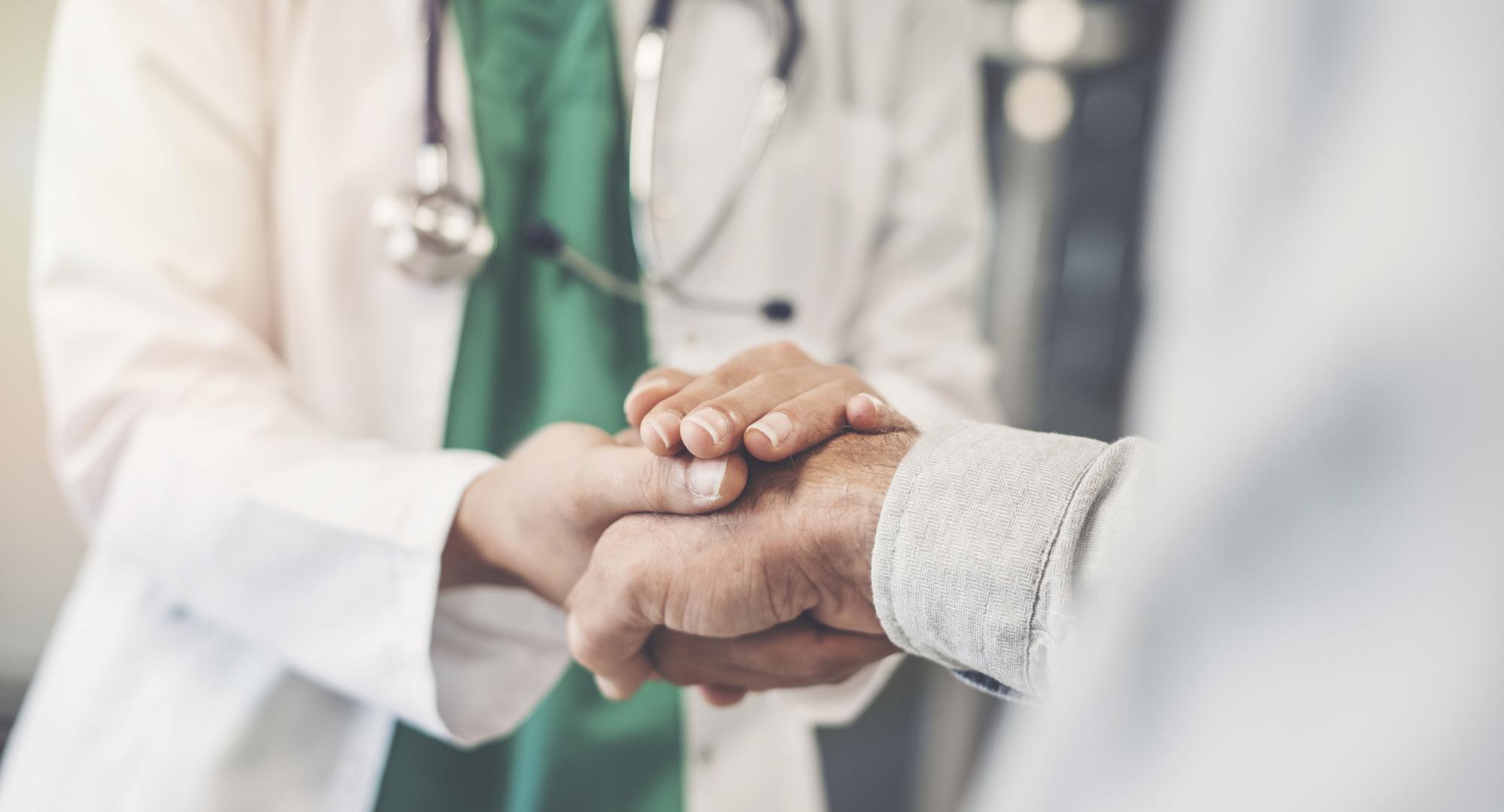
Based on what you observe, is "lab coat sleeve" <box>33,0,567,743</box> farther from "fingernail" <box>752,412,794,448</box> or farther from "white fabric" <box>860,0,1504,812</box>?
"white fabric" <box>860,0,1504,812</box>

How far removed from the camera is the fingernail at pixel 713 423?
16.8 inches

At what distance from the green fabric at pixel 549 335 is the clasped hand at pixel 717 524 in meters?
0.18

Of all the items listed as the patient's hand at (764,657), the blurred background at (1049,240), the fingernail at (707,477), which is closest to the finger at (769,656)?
the patient's hand at (764,657)

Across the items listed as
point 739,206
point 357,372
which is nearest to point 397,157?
point 357,372

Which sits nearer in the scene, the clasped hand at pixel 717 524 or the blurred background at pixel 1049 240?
the clasped hand at pixel 717 524

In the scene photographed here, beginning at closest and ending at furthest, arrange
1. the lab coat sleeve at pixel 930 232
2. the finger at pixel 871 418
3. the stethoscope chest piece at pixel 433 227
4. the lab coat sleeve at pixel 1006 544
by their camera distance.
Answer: the lab coat sleeve at pixel 1006 544 < the finger at pixel 871 418 < the stethoscope chest piece at pixel 433 227 < the lab coat sleeve at pixel 930 232

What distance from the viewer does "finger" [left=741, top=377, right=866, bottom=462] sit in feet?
1.44

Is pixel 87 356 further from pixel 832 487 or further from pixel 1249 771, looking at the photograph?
pixel 1249 771

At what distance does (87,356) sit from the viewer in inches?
24.0

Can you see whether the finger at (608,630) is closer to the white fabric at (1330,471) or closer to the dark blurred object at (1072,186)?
the white fabric at (1330,471)

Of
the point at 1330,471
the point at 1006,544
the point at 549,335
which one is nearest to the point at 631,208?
the point at 549,335

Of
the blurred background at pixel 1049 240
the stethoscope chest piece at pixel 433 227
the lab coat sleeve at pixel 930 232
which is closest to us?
the stethoscope chest piece at pixel 433 227

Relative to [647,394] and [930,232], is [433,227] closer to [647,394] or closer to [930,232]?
[647,394]

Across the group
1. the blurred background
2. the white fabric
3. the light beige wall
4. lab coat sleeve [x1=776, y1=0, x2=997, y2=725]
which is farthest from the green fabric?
the blurred background
